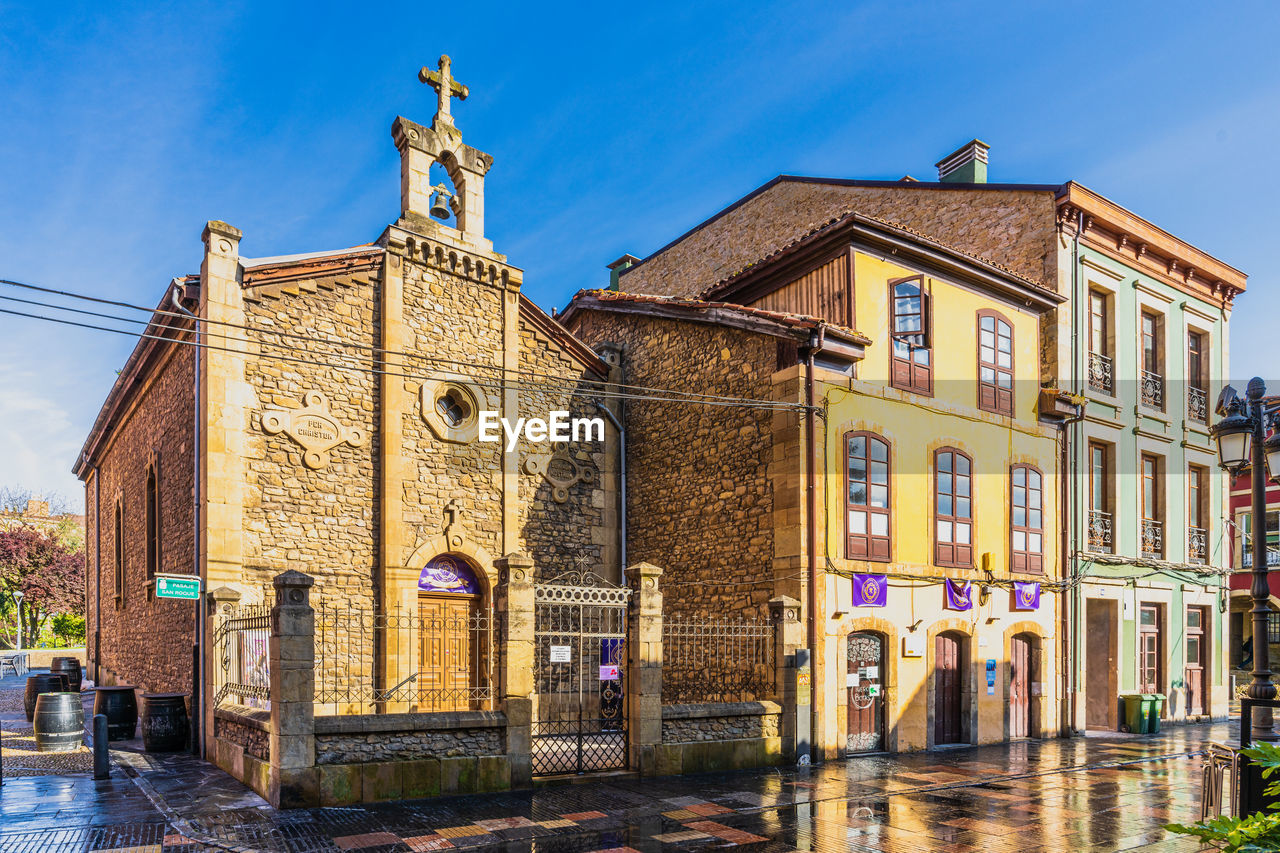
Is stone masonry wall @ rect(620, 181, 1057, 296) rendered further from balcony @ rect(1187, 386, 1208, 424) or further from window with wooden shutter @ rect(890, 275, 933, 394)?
balcony @ rect(1187, 386, 1208, 424)

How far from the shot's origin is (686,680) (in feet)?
51.7

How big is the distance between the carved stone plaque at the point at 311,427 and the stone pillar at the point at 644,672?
5.35m

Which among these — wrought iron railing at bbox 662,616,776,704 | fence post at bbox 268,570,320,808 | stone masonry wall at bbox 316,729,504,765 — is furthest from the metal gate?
fence post at bbox 268,570,320,808

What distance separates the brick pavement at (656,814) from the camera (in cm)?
870

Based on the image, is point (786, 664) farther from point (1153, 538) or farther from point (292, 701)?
point (1153, 538)

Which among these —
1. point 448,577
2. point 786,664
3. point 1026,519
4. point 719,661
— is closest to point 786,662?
point 786,664

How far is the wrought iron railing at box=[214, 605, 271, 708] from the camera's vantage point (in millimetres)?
11884

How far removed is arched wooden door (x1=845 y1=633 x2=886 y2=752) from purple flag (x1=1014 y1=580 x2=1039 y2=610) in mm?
3428

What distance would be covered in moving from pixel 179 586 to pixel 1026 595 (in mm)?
13559

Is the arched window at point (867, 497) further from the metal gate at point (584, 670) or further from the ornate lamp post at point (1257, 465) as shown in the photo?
the ornate lamp post at point (1257, 465)

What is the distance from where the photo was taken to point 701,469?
1616cm

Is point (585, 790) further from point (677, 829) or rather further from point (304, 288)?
point (304, 288)

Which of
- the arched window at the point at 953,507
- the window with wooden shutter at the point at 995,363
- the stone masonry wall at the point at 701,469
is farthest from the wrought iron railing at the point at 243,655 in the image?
the window with wooden shutter at the point at 995,363

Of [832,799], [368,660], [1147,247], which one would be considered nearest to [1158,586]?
[1147,247]
